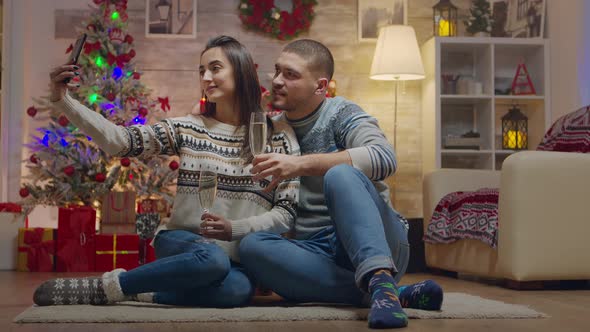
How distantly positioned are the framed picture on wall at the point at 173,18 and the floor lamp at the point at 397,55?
1231 millimetres

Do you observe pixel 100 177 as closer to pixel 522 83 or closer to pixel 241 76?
pixel 241 76

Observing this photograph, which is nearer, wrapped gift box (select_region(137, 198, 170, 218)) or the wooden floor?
the wooden floor

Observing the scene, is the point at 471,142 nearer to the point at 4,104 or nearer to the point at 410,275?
the point at 410,275

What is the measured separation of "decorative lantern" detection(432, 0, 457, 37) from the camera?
5.17 metres

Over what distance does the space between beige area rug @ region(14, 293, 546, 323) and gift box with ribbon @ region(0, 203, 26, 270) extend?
2.53m

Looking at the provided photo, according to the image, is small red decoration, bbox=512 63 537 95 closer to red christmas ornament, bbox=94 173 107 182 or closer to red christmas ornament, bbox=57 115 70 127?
red christmas ornament, bbox=94 173 107 182

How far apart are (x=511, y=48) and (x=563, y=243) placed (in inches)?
92.9

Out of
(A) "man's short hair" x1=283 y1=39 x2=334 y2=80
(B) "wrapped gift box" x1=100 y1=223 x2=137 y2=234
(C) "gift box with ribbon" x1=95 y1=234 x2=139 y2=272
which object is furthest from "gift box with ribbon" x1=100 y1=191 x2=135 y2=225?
(A) "man's short hair" x1=283 y1=39 x2=334 y2=80

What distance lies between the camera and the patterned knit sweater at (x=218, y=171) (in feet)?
7.19

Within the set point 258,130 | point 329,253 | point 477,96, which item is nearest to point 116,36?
point 477,96

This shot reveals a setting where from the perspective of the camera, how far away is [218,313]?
199cm

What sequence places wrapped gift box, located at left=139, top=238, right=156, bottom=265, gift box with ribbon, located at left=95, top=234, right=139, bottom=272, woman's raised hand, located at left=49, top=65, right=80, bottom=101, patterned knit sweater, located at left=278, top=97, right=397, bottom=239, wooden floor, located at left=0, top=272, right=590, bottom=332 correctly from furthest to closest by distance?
gift box with ribbon, located at left=95, top=234, right=139, bottom=272 → wrapped gift box, located at left=139, top=238, right=156, bottom=265 → patterned knit sweater, located at left=278, top=97, right=397, bottom=239 → woman's raised hand, located at left=49, top=65, right=80, bottom=101 → wooden floor, located at left=0, top=272, right=590, bottom=332

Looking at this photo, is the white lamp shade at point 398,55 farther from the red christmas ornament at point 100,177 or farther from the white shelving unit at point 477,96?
the red christmas ornament at point 100,177

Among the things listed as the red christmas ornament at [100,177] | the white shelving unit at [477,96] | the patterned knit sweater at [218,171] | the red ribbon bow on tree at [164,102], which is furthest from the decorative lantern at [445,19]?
the patterned knit sweater at [218,171]
